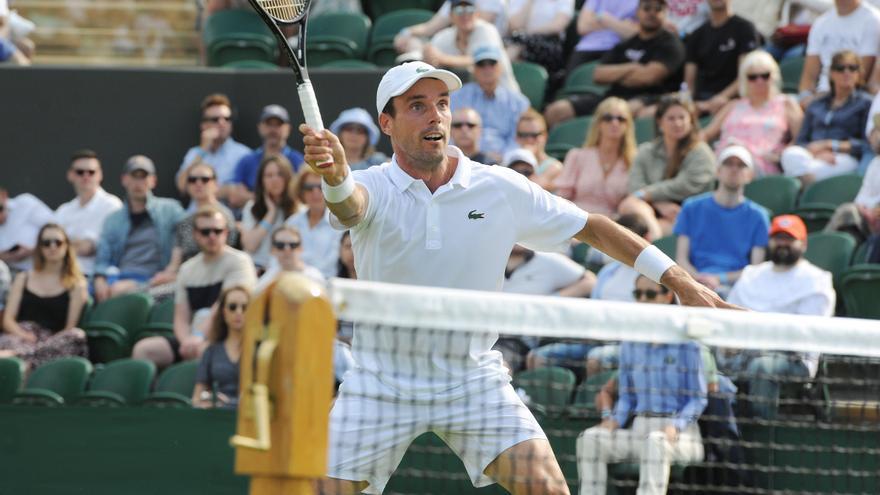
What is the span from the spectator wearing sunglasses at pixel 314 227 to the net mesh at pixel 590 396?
7.93 feet

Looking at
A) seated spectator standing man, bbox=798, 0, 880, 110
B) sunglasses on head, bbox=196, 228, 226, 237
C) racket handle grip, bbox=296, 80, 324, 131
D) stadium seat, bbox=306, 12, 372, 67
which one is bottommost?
racket handle grip, bbox=296, 80, 324, 131

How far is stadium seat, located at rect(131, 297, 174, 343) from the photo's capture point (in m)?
11.0

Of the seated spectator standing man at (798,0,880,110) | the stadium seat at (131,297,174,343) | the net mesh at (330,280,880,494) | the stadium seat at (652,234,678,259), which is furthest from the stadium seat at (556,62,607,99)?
the net mesh at (330,280,880,494)

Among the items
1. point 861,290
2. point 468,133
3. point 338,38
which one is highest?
point 338,38

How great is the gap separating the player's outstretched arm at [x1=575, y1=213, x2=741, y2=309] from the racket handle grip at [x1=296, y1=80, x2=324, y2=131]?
4.01 feet

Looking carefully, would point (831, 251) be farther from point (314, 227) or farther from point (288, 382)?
point (288, 382)

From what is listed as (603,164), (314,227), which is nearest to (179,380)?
(314,227)

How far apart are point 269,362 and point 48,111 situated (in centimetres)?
1057

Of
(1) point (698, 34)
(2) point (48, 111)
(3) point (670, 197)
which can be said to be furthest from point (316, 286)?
(2) point (48, 111)

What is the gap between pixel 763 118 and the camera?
1160cm

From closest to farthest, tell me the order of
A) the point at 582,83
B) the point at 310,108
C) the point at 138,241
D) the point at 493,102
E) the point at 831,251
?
the point at 310,108, the point at 831,251, the point at 138,241, the point at 493,102, the point at 582,83

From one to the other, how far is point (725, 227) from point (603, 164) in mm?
1382

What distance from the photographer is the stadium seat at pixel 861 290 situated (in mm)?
9656

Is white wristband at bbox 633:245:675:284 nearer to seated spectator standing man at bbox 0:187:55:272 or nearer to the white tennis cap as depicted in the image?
the white tennis cap
